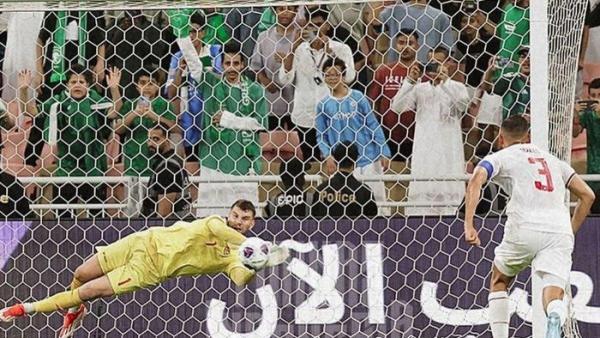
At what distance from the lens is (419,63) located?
1070 cm

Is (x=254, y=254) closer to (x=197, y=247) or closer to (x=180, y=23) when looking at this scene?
(x=197, y=247)

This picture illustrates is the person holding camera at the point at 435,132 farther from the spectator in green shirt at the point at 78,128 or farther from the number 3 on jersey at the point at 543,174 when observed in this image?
the spectator in green shirt at the point at 78,128

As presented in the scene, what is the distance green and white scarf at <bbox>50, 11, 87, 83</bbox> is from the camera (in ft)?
36.0

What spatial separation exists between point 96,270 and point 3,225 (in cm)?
98

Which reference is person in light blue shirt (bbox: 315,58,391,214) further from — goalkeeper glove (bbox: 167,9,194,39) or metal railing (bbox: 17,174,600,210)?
goalkeeper glove (bbox: 167,9,194,39)

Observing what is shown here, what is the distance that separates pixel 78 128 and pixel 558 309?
4.12 metres

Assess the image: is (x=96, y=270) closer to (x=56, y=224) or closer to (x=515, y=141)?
(x=56, y=224)

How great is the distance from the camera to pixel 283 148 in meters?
10.8

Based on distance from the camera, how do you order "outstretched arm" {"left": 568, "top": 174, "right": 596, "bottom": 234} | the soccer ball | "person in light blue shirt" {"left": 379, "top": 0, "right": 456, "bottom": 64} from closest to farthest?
1. "outstretched arm" {"left": 568, "top": 174, "right": 596, "bottom": 234}
2. the soccer ball
3. "person in light blue shirt" {"left": 379, "top": 0, "right": 456, "bottom": 64}

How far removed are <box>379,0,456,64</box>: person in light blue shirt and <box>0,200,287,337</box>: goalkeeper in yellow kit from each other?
218 centimetres

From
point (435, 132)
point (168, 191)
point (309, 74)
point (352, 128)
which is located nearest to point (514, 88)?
point (435, 132)

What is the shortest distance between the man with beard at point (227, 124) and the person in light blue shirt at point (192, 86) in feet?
0.16

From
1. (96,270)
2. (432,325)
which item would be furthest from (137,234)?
(432,325)

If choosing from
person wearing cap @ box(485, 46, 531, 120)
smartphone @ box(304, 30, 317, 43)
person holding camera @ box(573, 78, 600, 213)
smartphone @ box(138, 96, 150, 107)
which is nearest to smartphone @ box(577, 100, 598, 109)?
person holding camera @ box(573, 78, 600, 213)
